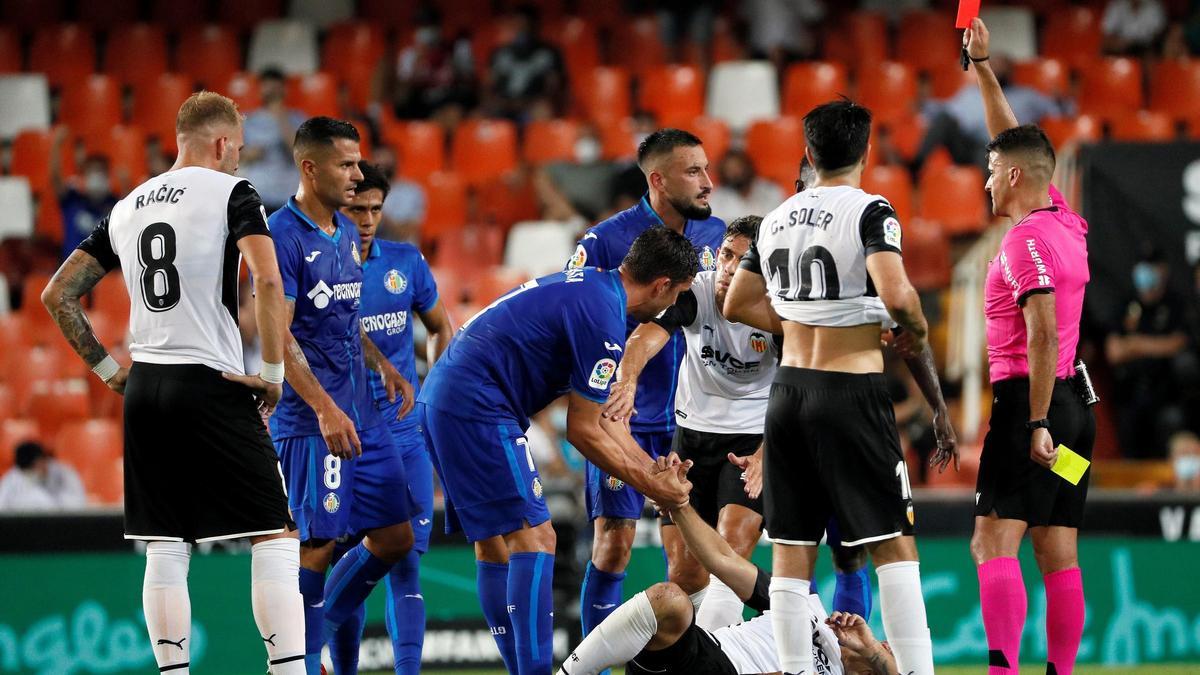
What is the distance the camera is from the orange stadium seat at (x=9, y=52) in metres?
15.8

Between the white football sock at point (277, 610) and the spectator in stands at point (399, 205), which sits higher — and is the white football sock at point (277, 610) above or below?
below

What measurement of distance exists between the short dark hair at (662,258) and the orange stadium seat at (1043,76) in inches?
387

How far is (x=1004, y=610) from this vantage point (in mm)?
6152

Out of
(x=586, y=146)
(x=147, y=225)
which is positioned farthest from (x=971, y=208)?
(x=147, y=225)

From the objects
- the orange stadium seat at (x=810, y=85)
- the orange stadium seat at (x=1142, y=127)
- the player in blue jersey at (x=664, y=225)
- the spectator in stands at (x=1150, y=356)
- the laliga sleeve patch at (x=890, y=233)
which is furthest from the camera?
the orange stadium seat at (x=810, y=85)

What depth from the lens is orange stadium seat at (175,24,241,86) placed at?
625 inches

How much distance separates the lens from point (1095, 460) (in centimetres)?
1223

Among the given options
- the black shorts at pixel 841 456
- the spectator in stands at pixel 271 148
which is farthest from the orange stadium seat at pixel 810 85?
the black shorts at pixel 841 456

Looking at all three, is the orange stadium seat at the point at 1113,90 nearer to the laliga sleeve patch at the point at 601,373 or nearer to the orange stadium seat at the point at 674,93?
the orange stadium seat at the point at 674,93

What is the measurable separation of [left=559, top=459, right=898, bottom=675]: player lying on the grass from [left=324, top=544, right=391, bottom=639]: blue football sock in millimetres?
1455

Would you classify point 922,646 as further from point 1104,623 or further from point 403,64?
point 403,64

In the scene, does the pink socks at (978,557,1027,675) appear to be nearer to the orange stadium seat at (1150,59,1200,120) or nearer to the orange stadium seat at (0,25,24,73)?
the orange stadium seat at (1150,59,1200,120)

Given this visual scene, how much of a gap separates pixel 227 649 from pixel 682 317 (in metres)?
4.13

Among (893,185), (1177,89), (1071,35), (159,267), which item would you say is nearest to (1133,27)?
(1071,35)
